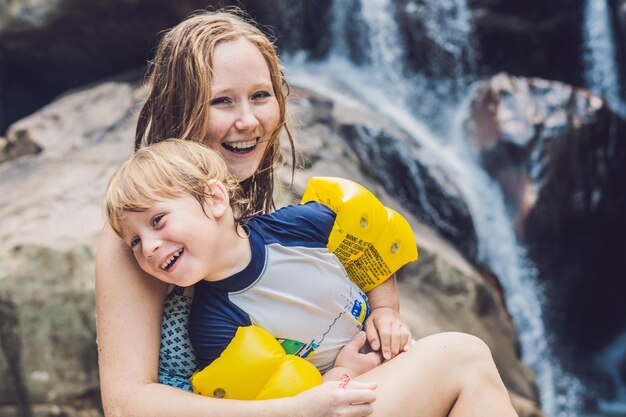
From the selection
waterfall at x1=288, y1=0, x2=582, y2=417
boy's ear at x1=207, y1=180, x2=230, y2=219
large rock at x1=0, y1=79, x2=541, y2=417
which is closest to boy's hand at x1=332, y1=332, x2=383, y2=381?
boy's ear at x1=207, y1=180, x2=230, y2=219

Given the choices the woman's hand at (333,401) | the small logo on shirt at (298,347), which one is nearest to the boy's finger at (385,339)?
the small logo on shirt at (298,347)

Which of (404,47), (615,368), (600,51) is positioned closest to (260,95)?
(615,368)

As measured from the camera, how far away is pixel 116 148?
380 centimetres

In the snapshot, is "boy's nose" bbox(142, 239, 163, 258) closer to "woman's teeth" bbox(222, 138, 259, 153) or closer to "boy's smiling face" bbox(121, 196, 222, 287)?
"boy's smiling face" bbox(121, 196, 222, 287)

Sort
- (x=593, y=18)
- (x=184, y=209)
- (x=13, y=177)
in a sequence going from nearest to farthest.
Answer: (x=184, y=209) < (x=13, y=177) < (x=593, y=18)

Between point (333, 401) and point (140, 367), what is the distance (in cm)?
39

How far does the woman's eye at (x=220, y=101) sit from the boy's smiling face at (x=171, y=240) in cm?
31

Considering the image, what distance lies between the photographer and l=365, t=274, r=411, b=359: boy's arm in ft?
5.71

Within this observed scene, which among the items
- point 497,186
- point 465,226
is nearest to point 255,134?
point 465,226

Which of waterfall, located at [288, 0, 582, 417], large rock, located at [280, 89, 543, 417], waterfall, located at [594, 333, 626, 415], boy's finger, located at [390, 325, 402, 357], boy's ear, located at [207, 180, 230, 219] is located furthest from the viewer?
waterfall, located at [594, 333, 626, 415]

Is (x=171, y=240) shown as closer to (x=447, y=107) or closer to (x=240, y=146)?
(x=240, y=146)

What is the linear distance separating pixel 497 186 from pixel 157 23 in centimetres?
274

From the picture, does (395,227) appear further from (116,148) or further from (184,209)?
(116,148)

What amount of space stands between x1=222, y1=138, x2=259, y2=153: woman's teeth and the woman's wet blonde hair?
0.08 m
